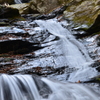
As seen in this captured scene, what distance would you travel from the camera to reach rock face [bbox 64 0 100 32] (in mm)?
10759

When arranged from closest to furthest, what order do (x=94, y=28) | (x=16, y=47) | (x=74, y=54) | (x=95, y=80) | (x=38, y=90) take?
(x=38, y=90), (x=95, y=80), (x=74, y=54), (x=16, y=47), (x=94, y=28)

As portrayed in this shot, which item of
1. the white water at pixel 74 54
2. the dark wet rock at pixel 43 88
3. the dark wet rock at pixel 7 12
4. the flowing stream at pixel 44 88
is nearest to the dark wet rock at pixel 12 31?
the white water at pixel 74 54

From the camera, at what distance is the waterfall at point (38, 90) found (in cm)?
478

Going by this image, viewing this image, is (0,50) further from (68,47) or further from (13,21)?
(13,21)

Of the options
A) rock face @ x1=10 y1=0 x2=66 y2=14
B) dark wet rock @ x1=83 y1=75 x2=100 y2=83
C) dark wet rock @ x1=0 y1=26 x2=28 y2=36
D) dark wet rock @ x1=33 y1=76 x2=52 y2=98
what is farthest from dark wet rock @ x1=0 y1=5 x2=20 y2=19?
dark wet rock @ x1=83 y1=75 x2=100 y2=83

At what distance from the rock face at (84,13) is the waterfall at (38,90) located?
5747 millimetres

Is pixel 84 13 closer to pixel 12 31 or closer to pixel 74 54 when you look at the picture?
pixel 74 54

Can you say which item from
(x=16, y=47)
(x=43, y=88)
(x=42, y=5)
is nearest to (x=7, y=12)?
(x=16, y=47)

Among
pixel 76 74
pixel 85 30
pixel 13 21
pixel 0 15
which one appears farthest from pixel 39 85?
pixel 0 15

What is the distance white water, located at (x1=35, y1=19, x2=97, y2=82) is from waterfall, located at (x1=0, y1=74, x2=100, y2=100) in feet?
2.43

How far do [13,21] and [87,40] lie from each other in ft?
18.6

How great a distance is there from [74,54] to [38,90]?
136 inches

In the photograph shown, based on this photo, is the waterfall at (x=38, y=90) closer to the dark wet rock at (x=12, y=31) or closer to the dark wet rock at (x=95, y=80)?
the dark wet rock at (x=95, y=80)

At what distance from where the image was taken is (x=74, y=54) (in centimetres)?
799
